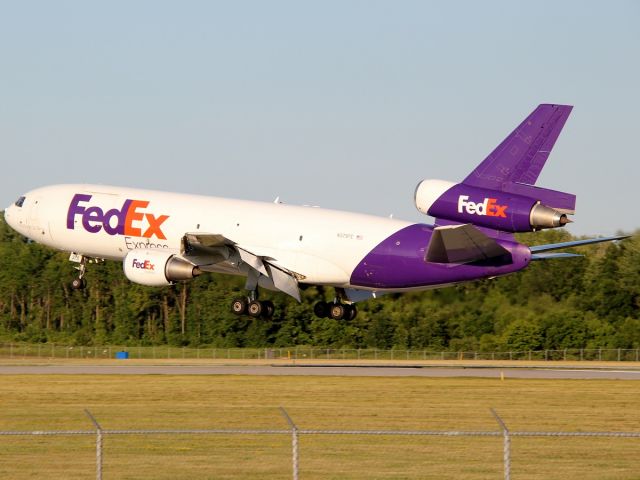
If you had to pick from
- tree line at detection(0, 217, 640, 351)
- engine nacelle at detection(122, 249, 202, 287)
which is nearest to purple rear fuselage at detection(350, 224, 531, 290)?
tree line at detection(0, 217, 640, 351)

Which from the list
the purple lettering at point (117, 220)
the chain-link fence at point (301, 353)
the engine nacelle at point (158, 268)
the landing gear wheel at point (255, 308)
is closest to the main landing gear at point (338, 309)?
the landing gear wheel at point (255, 308)

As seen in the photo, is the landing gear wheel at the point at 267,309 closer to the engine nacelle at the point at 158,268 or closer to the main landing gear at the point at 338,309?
the main landing gear at the point at 338,309

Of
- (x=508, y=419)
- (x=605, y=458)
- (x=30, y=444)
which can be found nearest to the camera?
(x=605, y=458)

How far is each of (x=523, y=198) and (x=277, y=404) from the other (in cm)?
1438

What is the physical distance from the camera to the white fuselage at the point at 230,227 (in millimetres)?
60406

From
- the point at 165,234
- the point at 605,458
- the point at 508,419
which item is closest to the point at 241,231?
the point at 165,234

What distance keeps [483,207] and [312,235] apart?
1132cm

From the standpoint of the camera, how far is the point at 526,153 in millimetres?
54000

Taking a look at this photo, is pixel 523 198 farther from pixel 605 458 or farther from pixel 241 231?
pixel 605 458

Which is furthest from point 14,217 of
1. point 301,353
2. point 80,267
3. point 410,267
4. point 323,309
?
point 301,353

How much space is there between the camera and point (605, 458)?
102 feet

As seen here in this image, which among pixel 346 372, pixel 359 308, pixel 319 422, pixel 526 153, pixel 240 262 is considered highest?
pixel 526 153

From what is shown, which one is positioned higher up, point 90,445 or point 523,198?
point 523,198

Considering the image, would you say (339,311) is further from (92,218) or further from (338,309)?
(92,218)
